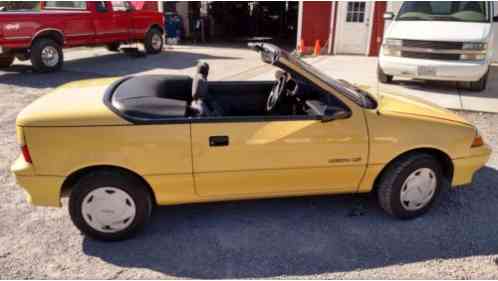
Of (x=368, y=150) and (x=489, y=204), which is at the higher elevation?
(x=368, y=150)

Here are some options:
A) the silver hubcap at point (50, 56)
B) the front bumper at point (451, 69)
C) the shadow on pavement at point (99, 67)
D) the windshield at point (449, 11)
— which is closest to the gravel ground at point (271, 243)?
the front bumper at point (451, 69)

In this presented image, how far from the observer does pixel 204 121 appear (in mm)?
2906

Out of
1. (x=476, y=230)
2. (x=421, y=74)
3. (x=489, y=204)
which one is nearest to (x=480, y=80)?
(x=421, y=74)

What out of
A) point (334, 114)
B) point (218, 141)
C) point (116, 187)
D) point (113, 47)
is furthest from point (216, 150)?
point (113, 47)

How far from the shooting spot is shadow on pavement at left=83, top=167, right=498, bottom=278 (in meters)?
2.90

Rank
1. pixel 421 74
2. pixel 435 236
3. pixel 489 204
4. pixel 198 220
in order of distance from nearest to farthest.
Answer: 1. pixel 435 236
2. pixel 198 220
3. pixel 489 204
4. pixel 421 74

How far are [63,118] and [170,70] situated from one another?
26.0 ft

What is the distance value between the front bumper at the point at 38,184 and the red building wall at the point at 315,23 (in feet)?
38.8

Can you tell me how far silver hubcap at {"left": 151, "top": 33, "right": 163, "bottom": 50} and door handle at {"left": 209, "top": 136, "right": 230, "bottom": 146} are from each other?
443 inches

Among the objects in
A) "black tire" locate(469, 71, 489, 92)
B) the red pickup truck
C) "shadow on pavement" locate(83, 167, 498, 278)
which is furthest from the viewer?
the red pickup truck

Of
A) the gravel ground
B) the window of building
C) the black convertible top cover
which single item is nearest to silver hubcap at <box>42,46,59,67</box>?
the gravel ground

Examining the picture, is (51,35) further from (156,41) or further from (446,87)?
(446,87)

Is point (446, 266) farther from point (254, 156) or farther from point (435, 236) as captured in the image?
point (254, 156)

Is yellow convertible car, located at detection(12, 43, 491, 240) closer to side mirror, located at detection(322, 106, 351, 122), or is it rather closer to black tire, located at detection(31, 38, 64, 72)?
side mirror, located at detection(322, 106, 351, 122)
